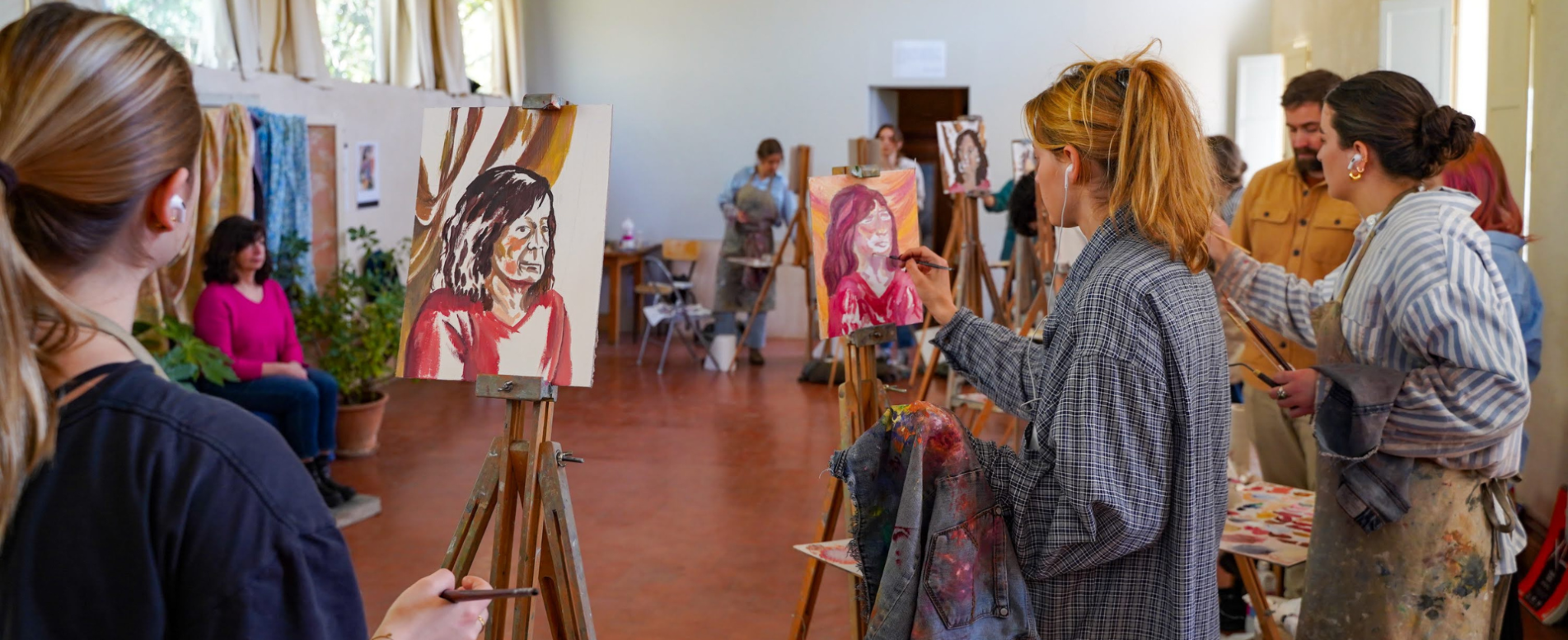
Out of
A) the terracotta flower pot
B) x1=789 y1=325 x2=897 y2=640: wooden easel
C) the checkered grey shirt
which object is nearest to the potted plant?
the terracotta flower pot

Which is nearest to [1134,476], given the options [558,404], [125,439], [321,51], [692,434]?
[125,439]

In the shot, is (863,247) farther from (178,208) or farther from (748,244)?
(748,244)

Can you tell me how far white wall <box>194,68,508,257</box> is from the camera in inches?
227

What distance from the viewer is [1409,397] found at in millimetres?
1953

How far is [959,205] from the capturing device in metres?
5.91

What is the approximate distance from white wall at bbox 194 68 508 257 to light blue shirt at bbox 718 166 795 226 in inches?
73.4

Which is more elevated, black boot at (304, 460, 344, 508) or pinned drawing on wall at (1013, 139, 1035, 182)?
pinned drawing on wall at (1013, 139, 1035, 182)

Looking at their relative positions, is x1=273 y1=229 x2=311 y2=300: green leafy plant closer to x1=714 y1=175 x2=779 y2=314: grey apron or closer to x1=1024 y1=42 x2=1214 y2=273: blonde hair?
x1=714 y1=175 x2=779 y2=314: grey apron

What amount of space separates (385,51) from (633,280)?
2.64m

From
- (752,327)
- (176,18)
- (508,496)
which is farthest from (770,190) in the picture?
(508,496)

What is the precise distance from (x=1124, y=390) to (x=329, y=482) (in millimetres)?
3597

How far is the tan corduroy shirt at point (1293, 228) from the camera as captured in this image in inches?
120

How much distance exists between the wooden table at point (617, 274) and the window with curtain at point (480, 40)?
1.66m

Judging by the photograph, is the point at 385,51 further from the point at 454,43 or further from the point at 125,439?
the point at 125,439
